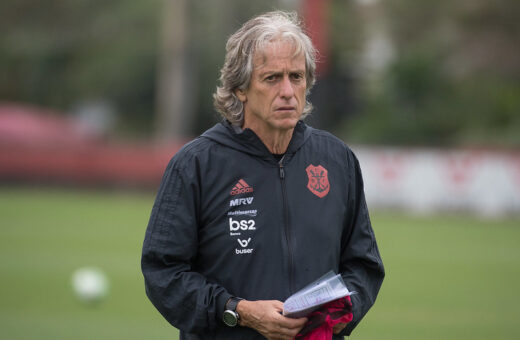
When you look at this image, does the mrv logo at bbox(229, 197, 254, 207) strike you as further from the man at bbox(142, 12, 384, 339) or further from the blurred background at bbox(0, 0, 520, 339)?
the blurred background at bbox(0, 0, 520, 339)

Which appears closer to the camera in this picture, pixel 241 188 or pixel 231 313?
pixel 231 313

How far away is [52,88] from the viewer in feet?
166

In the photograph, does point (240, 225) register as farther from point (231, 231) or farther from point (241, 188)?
point (241, 188)

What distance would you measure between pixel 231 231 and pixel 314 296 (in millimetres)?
453

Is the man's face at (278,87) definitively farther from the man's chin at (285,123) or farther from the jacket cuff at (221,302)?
the jacket cuff at (221,302)

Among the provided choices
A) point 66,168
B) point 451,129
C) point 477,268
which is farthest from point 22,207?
point 451,129

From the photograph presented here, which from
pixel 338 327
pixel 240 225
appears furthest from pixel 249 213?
pixel 338 327

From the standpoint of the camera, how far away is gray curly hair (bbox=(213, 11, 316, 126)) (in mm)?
A: 3404

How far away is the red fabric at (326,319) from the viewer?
3.33 metres

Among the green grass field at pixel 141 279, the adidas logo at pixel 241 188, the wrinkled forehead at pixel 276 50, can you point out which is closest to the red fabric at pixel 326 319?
the adidas logo at pixel 241 188

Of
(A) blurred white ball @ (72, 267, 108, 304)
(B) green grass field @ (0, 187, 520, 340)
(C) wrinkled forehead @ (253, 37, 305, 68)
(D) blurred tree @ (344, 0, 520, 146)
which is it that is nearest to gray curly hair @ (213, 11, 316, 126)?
(C) wrinkled forehead @ (253, 37, 305, 68)

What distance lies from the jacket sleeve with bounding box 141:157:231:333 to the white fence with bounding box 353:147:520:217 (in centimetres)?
1687

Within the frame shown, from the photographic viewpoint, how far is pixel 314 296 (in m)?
3.21

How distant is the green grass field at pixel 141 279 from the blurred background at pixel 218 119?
4 centimetres
